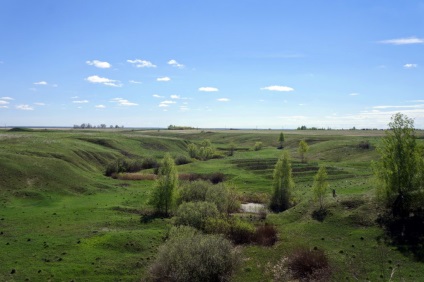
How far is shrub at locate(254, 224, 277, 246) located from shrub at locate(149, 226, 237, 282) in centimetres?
1172

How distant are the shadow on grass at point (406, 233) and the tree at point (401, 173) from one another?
141 centimetres

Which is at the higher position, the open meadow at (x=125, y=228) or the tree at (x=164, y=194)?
the tree at (x=164, y=194)

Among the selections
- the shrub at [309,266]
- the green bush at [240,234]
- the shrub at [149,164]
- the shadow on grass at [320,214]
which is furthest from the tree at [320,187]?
the shrub at [149,164]

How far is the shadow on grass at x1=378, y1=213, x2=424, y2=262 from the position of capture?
131ft

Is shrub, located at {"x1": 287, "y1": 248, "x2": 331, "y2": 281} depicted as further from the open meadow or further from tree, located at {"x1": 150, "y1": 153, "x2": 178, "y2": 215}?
tree, located at {"x1": 150, "y1": 153, "x2": 178, "y2": 215}

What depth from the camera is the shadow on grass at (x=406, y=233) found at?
40031mm

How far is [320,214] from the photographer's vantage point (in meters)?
55.1

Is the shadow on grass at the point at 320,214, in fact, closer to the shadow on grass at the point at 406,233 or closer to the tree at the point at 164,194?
the shadow on grass at the point at 406,233

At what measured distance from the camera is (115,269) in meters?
40.0

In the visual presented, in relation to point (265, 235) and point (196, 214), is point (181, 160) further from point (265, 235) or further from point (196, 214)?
point (265, 235)

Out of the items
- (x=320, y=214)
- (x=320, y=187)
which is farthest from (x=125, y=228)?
(x=320, y=187)

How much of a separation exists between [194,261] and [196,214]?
53.8 feet

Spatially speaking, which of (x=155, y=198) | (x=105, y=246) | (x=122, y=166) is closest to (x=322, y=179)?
(x=155, y=198)

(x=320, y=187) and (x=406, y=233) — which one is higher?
(x=320, y=187)
